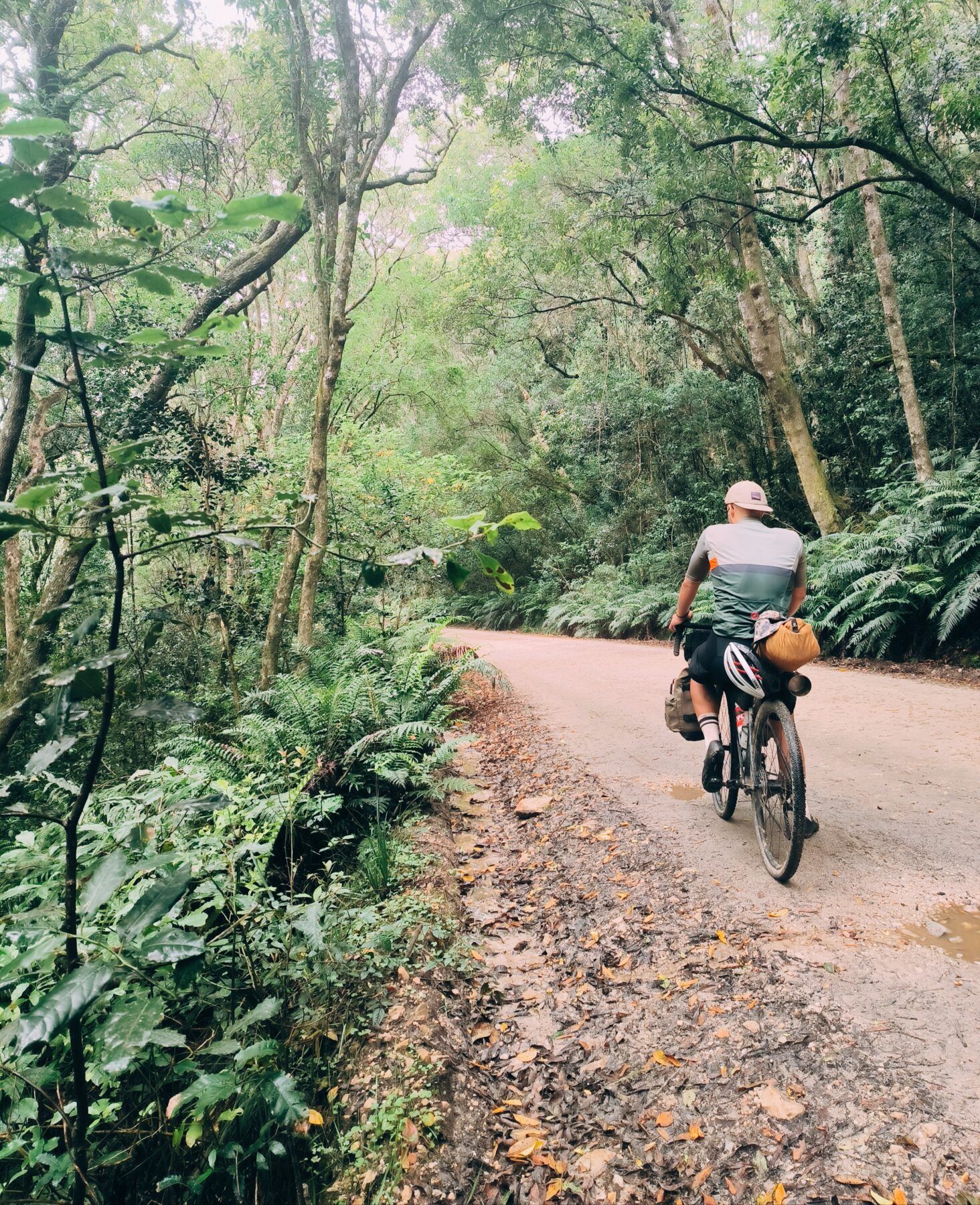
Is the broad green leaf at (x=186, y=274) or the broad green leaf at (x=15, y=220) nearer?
the broad green leaf at (x=15, y=220)

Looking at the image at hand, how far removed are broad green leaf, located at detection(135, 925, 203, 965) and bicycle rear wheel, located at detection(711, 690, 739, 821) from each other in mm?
3328

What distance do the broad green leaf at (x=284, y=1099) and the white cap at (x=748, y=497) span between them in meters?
3.66

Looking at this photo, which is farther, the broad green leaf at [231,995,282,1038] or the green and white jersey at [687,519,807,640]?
the green and white jersey at [687,519,807,640]

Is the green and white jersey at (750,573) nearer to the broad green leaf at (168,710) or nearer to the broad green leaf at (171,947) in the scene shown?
the broad green leaf at (168,710)

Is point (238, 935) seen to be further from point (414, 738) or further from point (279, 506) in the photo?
point (279, 506)

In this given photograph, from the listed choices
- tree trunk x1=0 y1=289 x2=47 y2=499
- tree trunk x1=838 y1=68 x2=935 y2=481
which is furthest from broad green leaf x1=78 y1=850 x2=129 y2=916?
tree trunk x1=838 y1=68 x2=935 y2=481

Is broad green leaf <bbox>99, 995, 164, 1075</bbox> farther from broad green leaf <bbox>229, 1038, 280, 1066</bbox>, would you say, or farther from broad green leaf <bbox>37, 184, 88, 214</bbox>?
broad green leaf <bbox>37, 184, 88, 214</bbox>

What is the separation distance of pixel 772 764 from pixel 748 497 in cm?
165

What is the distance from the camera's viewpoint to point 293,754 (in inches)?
208

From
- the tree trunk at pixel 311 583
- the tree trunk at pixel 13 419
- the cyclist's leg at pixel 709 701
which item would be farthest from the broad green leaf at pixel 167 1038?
the tree trunk at pixel 13 419

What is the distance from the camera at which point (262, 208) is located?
123 centimetres

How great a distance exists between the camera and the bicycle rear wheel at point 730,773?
4.20m

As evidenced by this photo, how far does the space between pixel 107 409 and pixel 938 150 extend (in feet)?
48.0

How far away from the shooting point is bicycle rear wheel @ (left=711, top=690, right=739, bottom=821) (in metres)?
4.20
